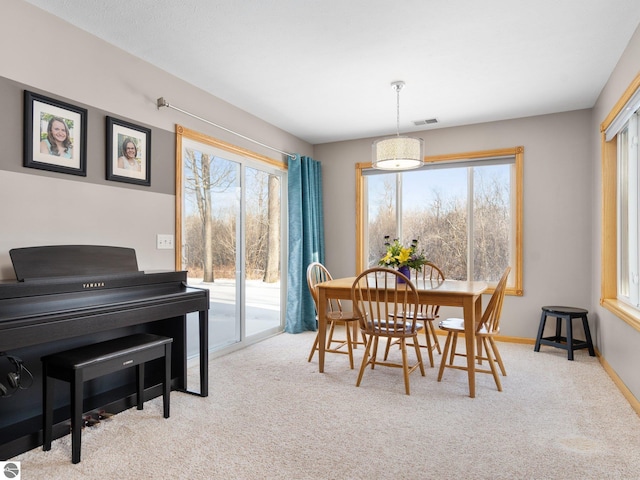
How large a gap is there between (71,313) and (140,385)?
32.0 inches

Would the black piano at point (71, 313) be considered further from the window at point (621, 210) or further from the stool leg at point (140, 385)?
the window at point (621, 210)

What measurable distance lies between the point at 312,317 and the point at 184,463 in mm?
3164

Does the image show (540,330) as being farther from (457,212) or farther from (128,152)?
(128,152)

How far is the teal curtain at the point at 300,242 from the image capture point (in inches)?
197

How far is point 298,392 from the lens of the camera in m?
2.99

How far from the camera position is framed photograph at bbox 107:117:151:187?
113 inches

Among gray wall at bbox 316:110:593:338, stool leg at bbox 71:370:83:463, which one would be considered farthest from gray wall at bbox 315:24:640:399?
stool leg at bbox 71:370:83:463

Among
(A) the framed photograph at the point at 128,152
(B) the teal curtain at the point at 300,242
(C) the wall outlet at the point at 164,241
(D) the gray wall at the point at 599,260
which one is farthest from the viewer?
(B) the teal curtain at the point at 300,242

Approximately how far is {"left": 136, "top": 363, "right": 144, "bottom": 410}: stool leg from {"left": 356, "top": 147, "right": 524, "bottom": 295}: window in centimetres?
330

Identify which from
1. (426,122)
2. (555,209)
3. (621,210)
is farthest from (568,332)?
(426,122)

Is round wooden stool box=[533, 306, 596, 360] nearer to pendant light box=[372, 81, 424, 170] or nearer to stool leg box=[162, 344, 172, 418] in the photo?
pendant light box=[372, 81, 424, 170]

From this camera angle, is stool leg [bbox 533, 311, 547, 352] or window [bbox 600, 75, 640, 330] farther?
stool leg [bbox 533, 311, 547, 352]

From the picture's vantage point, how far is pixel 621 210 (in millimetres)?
3459

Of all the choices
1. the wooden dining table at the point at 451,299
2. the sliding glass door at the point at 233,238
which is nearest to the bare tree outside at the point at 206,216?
the sliding glass door at the point at 233,238
